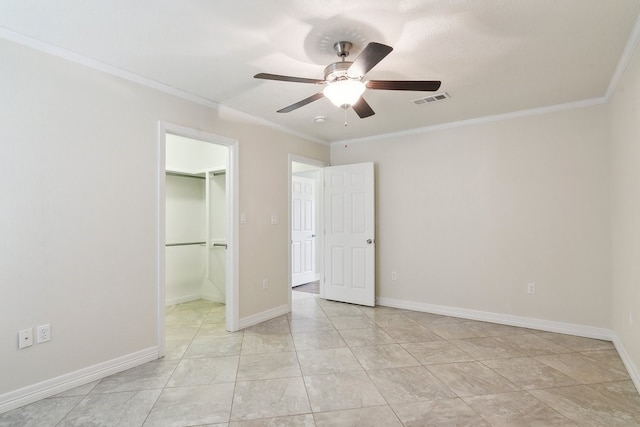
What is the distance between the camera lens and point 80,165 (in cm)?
249

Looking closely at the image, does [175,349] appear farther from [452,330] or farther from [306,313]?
[452,330]

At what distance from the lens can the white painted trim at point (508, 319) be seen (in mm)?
3420

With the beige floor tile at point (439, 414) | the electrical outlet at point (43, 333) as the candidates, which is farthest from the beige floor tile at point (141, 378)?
the beige floor tile at point (439, 414)

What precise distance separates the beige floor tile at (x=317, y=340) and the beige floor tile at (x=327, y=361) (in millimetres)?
99

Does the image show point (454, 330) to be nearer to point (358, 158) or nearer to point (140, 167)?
point (358, 158)

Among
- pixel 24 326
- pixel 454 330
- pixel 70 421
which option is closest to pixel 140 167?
pixel 24 326

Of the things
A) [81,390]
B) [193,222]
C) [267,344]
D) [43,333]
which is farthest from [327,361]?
[193,222]

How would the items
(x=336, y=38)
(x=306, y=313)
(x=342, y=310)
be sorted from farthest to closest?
(x=342, y=310), (x=306, y=313), (x=336, y=38)

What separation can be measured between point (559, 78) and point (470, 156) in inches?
52.5

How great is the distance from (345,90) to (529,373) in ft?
8.61

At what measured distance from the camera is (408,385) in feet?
8.07

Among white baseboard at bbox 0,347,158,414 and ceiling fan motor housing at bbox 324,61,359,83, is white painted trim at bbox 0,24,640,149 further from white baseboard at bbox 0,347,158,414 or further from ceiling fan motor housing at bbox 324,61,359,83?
white baseboard at bbox 0,347,158,414

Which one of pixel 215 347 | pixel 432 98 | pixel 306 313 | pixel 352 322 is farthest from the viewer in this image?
pixel 306 313

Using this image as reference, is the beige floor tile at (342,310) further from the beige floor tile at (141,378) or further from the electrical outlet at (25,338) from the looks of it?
the electrical outlet at (25,338)
